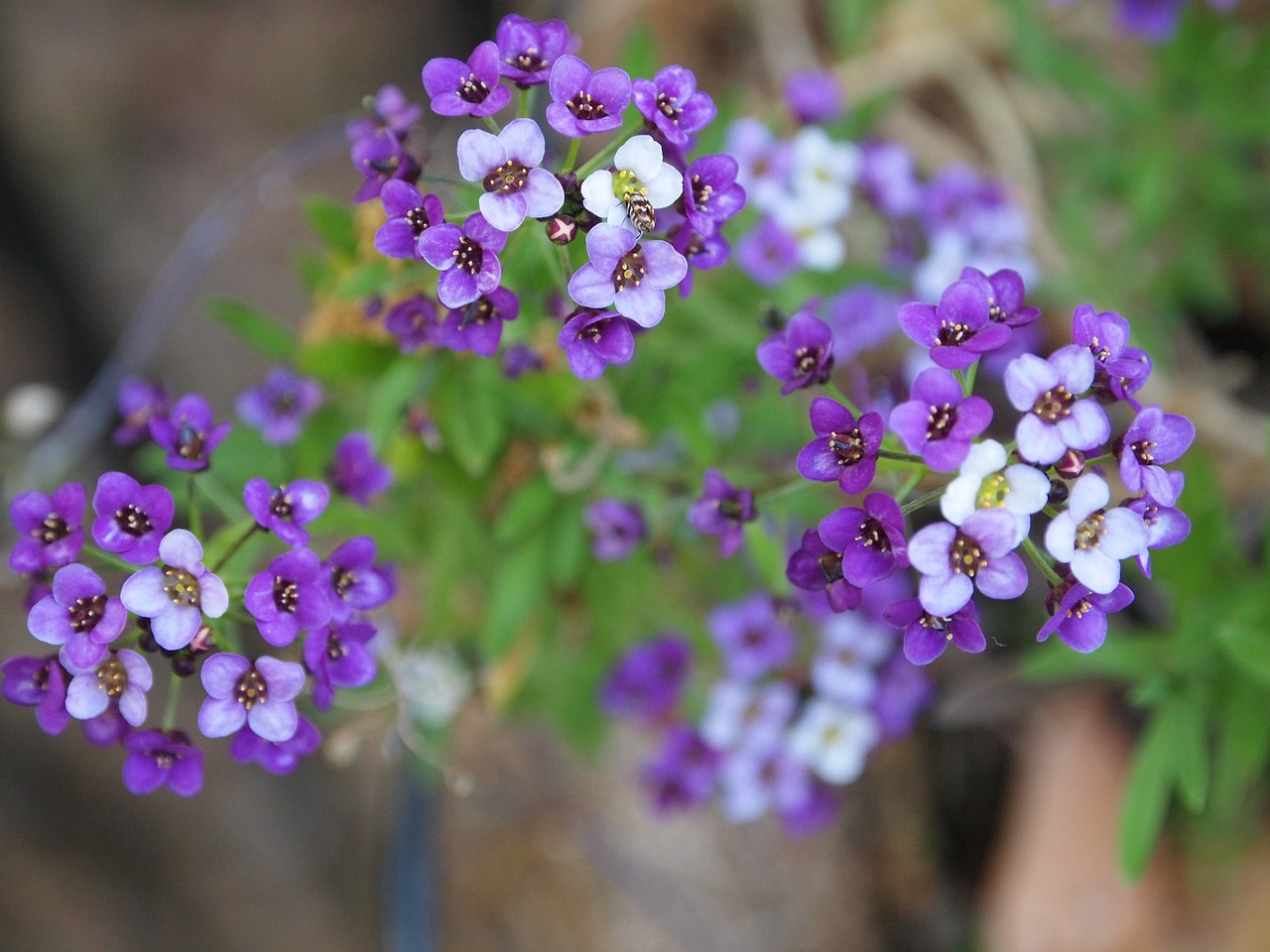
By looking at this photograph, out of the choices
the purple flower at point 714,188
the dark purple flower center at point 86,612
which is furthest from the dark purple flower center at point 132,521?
the purple flower at point 714,188

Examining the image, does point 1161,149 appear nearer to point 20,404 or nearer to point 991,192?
point 991,192

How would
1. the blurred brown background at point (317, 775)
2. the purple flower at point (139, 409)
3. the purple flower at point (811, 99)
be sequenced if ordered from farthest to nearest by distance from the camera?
the blurred brown background at point (317, 775)
the purple flower at point (811, 99)
the purple flower at point (139, 409)

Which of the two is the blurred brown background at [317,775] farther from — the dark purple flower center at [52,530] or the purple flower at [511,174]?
the purple flower at [511,174]

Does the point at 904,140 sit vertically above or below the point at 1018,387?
above

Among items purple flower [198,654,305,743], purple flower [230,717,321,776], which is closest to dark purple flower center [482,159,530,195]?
purple flower [198,654,305,743]

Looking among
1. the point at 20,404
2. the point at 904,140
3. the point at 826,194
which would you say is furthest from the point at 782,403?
the point at 20,404

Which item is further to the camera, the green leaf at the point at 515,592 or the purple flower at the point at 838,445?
the green leaf at the point at 515,592

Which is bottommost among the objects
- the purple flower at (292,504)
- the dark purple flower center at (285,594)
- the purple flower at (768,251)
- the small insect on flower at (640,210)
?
the dark purple flower center at (285,594)
